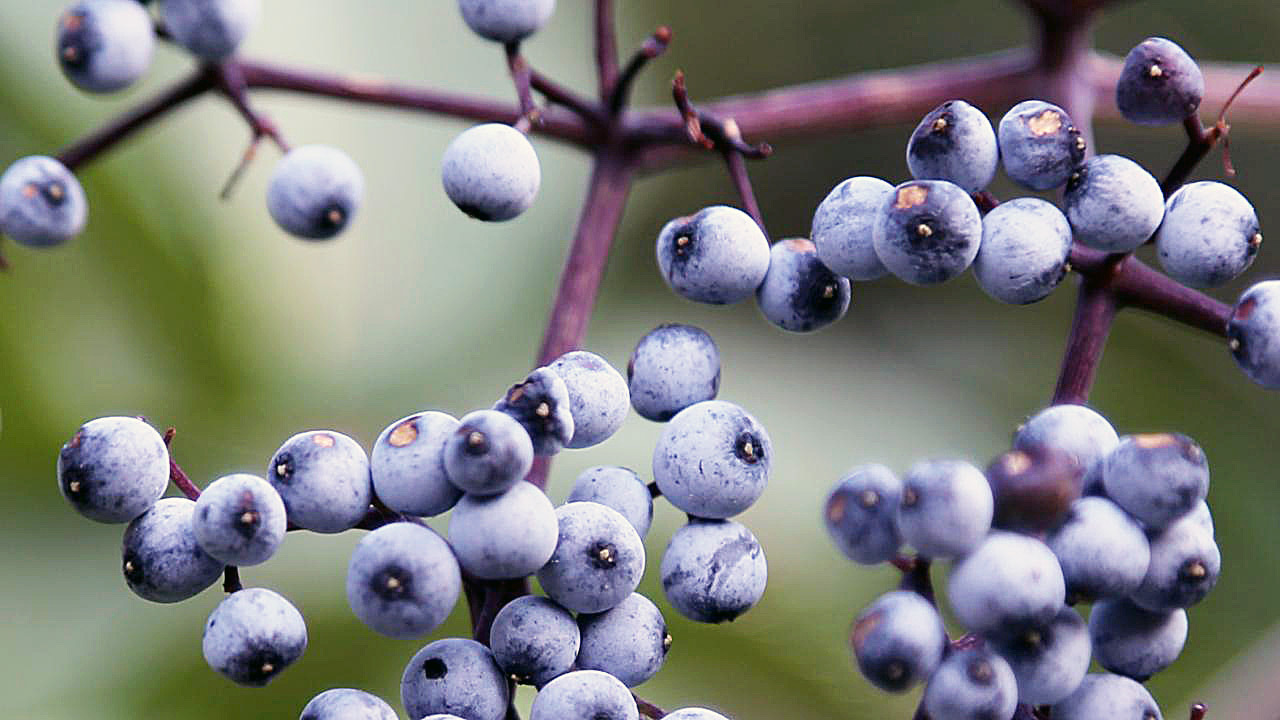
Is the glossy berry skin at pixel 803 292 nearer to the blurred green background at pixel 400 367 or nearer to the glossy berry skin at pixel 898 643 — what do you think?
the glossy berry skin at pixel 898 643

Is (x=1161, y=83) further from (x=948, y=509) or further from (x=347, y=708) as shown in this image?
(x=347, y=708)

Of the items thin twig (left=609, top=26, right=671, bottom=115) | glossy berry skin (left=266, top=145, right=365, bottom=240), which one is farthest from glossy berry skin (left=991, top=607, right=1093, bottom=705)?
glossy berry skin (left=266, top=145, right=365, bottom=240)

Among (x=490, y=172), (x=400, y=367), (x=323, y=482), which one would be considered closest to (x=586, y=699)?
(x=323, y=482)

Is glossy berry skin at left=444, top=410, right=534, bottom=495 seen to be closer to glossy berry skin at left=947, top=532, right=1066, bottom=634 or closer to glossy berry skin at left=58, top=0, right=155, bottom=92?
glossy berry skin at left=947, top=532, right=1066, bottom=634

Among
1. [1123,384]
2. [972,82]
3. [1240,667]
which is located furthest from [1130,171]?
[1123,384]

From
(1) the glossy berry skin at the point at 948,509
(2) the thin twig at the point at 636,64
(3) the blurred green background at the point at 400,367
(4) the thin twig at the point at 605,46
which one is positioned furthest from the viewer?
(3) the blurred green background at the point at 400,367

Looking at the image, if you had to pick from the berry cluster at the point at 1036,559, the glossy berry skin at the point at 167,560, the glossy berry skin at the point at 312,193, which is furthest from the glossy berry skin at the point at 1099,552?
the glossy berry skin at the point at 312,193
